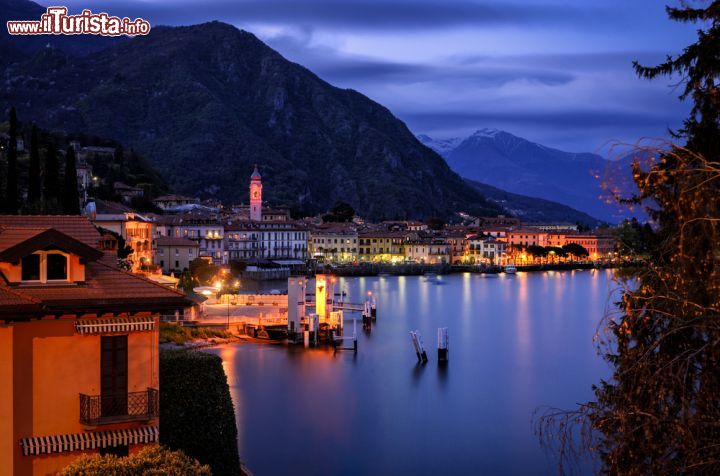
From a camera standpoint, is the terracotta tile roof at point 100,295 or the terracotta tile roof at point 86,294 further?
the terracotta tile roof at point 100,295

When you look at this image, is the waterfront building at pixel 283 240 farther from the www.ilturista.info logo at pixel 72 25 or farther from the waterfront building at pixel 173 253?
the www.ilturista.info logo at pixel 72 25

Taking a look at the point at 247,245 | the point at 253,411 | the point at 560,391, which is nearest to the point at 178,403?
the point at 253,411

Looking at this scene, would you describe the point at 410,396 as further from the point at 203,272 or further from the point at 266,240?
the point at 266,240

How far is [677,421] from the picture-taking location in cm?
597

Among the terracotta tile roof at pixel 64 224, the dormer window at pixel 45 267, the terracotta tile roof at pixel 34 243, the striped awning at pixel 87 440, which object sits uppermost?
the terracotta tile roof at pixel 64 224

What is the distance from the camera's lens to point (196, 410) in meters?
15.4

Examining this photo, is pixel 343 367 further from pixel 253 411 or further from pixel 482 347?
pixel 482 347

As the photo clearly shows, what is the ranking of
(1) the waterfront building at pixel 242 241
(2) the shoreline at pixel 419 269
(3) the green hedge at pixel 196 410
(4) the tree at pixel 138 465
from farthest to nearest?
(2) the shoreline at pixel 419 269 < (1) the waterfront building at pixel 242 241 < (3) the green hedge at pixel 196 410 < (4) the tree at pixel 138 465

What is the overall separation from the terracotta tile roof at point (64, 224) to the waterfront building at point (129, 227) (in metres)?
50.5

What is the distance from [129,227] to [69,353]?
6109cm

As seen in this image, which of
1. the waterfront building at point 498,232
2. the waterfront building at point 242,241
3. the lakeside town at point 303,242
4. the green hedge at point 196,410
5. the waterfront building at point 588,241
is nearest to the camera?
the green hedge at point 196,410

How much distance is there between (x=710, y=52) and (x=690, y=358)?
4852mm

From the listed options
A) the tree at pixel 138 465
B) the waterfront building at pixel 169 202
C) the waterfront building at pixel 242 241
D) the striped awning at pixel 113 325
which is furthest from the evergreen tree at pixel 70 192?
the waterfront building at pixel 169 202

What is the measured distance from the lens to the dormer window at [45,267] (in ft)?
37.0
